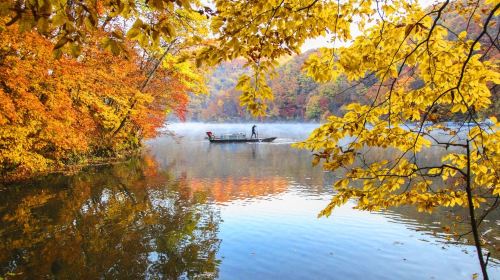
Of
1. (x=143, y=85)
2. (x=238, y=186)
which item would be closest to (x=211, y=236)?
(x=238, y=186)

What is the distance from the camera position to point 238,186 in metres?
18.6

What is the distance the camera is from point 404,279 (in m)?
8.11

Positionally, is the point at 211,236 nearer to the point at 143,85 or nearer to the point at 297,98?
the point at 143,85

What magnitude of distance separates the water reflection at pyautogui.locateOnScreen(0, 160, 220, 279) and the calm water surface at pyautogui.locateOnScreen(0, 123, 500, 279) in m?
0.03

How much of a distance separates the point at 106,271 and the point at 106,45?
709 cm

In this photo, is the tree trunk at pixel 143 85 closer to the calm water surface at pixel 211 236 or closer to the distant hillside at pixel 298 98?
the calm water surface at pixel 211 236

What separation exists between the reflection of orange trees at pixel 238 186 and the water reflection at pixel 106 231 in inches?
36.1

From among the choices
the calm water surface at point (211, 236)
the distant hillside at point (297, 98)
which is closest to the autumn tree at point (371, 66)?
the calm water surface at point (211, 236)

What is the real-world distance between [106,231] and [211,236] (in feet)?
10.4

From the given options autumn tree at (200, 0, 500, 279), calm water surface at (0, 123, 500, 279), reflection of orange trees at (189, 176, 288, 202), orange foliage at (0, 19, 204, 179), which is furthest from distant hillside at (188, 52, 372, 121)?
autumn tree at (200, 0, 500, 279)

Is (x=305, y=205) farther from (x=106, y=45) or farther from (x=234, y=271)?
(x=106, y=45)

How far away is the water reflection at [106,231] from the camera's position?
846 cm

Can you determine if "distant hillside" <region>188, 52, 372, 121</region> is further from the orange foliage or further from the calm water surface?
the calm water surface

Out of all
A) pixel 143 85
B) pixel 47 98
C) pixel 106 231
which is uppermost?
pixel 143 85
